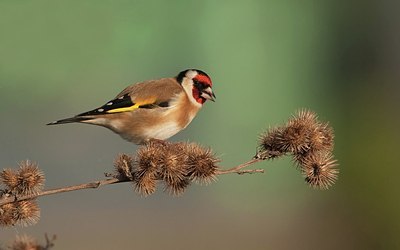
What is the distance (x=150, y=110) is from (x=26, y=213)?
1072 mm

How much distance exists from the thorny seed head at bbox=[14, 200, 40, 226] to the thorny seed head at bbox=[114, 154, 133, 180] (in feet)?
0.79

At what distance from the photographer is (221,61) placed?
659 cm

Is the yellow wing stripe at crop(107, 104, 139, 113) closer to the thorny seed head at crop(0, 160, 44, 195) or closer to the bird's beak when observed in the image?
the bird's beak

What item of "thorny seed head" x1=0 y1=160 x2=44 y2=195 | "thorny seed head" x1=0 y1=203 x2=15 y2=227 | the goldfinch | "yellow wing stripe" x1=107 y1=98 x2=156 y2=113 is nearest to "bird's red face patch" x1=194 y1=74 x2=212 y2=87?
the goldfinch

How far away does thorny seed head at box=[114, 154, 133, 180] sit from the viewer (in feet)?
6.72

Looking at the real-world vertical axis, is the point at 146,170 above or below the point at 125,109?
below

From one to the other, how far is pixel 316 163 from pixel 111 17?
14.9 feet

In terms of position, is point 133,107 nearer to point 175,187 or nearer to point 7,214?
point 175,187

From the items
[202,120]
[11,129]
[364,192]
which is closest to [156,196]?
[202,120]

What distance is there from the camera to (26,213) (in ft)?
6.13

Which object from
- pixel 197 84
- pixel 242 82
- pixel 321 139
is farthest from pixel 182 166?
pixel 242 82

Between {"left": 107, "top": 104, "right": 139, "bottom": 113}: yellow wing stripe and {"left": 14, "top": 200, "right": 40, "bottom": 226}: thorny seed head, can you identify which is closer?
{"left": 14, "top": 200, "right": 40, "bottom": 226}: thorny seed head

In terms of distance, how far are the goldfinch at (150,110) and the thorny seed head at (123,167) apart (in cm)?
71

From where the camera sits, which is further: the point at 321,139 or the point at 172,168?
the point at 321,139
